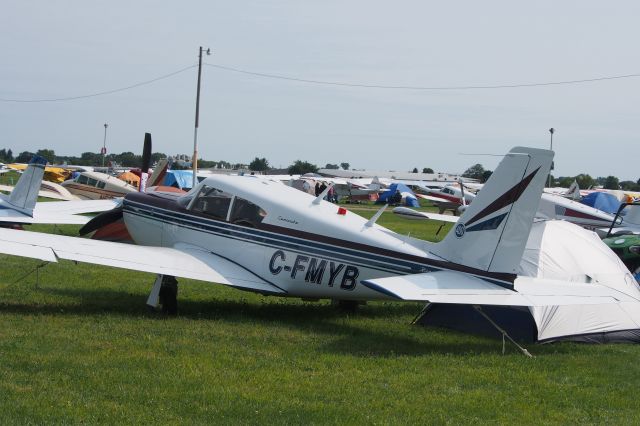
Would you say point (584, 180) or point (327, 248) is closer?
point (327, 248)

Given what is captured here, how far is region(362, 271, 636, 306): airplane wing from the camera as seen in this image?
7.76 m

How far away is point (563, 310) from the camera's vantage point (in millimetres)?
9281

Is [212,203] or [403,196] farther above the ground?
[212,203]

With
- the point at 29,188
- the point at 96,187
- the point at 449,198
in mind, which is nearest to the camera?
the point at 29,188

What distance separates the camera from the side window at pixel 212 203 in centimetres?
1056

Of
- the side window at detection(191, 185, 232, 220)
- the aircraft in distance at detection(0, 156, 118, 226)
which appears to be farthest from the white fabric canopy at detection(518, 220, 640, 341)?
the aircraft in distance at detection(0, 156, 118, 226)

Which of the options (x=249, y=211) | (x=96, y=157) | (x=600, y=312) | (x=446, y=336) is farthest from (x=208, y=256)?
(x=96, y=157)

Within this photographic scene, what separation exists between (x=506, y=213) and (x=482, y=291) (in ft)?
2.89

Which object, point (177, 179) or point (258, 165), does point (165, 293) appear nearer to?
point (177, 179)

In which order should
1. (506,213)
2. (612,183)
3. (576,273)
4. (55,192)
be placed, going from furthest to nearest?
(612,183) → (55,192) → (576,273) → (506,213)

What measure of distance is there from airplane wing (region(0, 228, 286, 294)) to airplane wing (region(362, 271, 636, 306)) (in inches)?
91.2

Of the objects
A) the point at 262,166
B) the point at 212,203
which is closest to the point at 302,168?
the point at 262,166

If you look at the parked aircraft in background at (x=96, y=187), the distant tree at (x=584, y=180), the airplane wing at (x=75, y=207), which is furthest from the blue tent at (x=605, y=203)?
the distant tree at (x=584, y=180)

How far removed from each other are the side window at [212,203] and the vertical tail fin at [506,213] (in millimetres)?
3237
